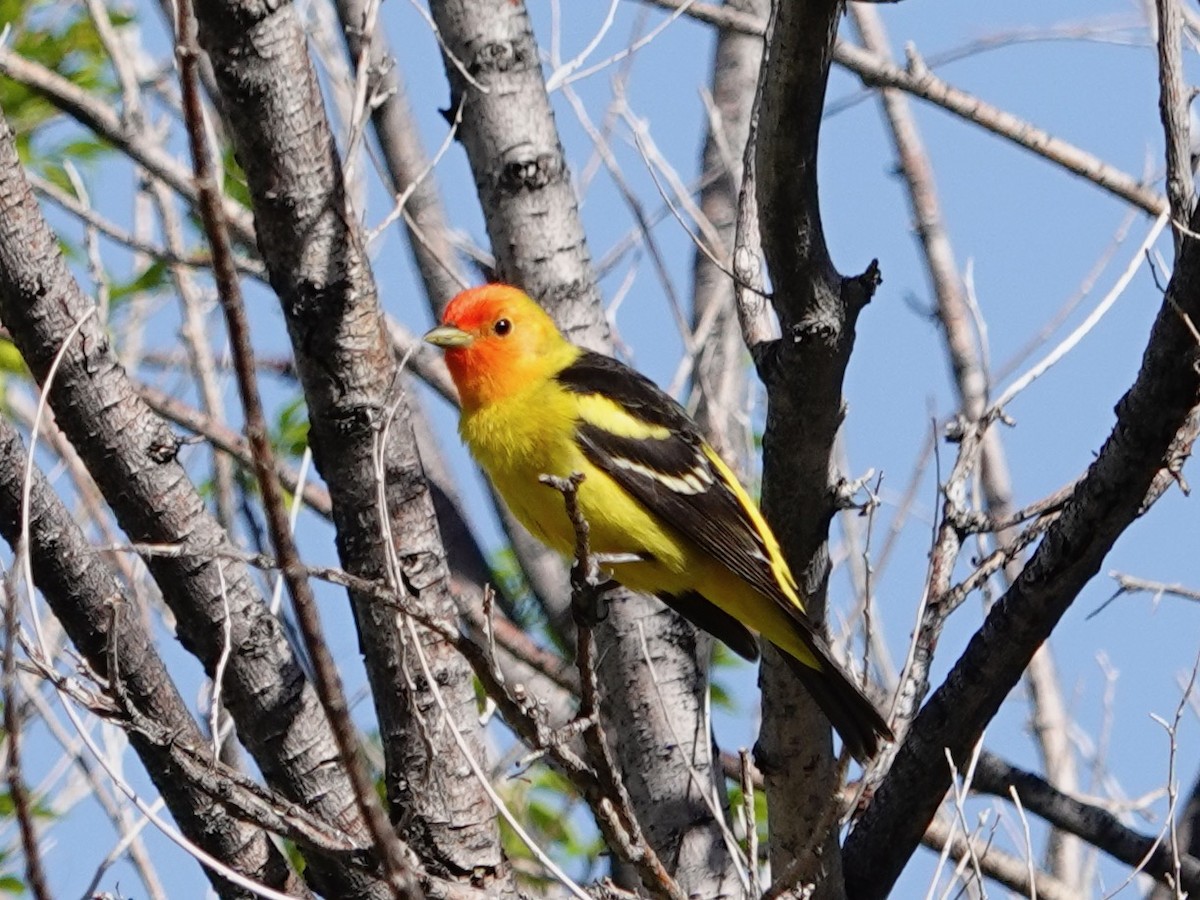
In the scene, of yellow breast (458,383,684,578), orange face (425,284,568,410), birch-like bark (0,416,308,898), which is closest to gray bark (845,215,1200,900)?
yellow breast (458,383,684,578)

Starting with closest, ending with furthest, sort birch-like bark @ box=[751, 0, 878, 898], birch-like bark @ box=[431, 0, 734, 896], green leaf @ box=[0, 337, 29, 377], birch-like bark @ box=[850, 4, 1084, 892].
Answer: birch-like bark @ box=[751, 0, 878, 898] < birch-like bark @ box=[431, 0, 734, 896] < green leaf @ box=[0, 337, 29, 377] < birch-like bark @ box=[850, 4, 1084, 892]

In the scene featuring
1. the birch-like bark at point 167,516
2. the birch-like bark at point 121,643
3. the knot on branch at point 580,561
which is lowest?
the birch-like bark at point 121,643

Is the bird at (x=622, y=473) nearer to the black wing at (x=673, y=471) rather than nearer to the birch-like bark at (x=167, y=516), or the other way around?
the black wing at (x=673, y=471)

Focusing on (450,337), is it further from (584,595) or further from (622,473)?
(584,595)

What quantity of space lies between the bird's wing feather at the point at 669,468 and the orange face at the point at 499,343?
0.47 feet

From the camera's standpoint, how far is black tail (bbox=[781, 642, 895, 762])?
14.2 ft

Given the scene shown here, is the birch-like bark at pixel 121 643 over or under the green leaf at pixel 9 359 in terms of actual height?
under

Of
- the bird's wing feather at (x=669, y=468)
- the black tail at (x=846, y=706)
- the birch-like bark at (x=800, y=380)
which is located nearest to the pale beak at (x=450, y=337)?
the bird's wing feather at (x=669, y=468)

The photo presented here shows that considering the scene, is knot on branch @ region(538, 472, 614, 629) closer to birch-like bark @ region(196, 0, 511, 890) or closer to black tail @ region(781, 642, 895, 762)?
birch-like bark @ region(196, 0, 511, 890)

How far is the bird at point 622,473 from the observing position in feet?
15.7

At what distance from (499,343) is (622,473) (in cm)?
65

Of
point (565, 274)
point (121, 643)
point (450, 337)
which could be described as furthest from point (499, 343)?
point (121, 643)

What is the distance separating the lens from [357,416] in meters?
3.91

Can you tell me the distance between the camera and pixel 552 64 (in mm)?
6188
